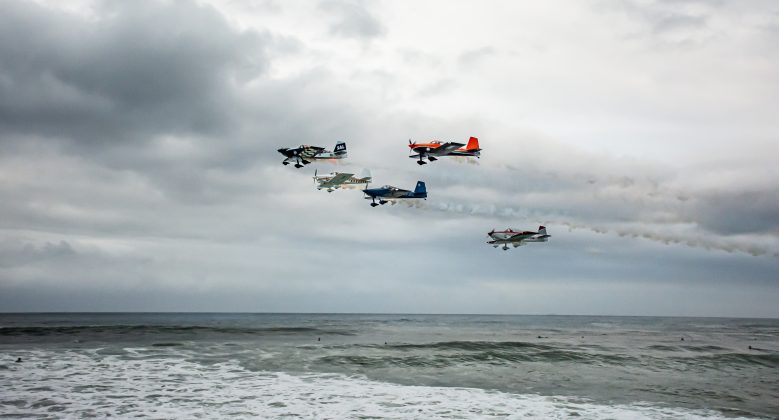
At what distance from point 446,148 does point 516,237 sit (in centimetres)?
2367

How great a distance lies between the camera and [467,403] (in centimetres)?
3025

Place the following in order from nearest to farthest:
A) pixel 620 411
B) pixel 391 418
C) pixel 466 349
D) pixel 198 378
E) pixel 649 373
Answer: pixel 391 418
pixel 620 411
pixel 198 378
pixel 649 373
pixel 466 349

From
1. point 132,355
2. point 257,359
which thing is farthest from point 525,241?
point 132,355

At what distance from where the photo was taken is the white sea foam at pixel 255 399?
1054 inches

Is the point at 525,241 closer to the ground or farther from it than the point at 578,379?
farther from it

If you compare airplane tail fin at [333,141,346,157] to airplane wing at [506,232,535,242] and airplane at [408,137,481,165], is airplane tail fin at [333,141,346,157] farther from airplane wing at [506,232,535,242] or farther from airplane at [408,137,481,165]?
airplane wing at [506,232,535,242]

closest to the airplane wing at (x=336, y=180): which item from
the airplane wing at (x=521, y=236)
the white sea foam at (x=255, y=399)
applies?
the airplane wing at (x=521, y=236)

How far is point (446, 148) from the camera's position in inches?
2398

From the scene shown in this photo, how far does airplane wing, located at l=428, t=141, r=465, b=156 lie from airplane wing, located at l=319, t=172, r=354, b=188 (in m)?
12.8

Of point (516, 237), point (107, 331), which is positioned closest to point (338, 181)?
point (516, 237)

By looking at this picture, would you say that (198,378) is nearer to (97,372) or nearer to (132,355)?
(97,372)

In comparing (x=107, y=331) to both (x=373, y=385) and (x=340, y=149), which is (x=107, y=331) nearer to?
(x=340, y=149)

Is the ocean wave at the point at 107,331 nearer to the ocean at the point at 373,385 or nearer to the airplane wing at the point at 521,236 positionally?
the ocean at the point at 373,385

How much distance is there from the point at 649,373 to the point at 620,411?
19.4 m
